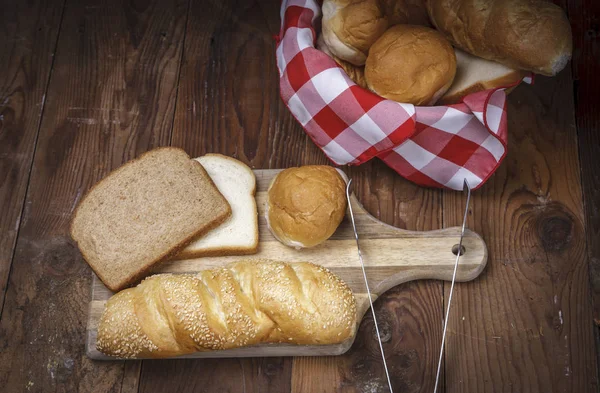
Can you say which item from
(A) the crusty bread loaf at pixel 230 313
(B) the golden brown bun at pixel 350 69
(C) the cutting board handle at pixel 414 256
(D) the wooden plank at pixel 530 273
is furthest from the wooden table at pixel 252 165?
(B) the golden brown bun at pixel 350 69

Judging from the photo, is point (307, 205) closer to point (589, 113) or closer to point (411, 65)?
point (411, 65)

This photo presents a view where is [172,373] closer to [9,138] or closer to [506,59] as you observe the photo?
[9,138]

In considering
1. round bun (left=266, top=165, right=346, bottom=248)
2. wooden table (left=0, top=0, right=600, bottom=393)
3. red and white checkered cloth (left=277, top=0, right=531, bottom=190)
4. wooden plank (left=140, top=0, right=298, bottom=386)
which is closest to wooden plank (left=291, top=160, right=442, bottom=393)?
wooden table (left=0, top=0, right=600, bottom=393)

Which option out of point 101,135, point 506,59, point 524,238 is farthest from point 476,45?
point 101,135

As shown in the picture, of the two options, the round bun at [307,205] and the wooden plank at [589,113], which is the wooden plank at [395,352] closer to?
the round bun at [307,205]

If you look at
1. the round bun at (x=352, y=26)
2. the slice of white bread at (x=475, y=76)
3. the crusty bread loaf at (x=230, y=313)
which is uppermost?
the round bun at (x=352, y=26)

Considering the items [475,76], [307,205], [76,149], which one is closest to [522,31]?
[475,76]

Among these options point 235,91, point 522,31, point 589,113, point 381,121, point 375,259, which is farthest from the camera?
point 235,91
